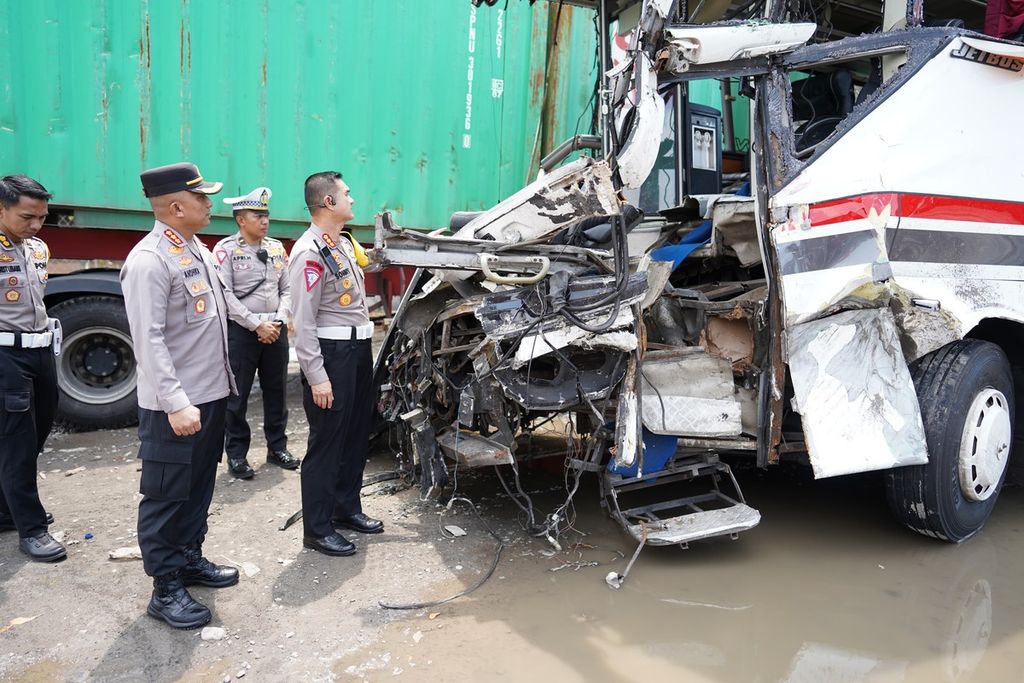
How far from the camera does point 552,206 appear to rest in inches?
140

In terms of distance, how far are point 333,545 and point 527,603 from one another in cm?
98

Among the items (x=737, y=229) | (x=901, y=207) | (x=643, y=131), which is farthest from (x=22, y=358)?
(x=901, y=207)

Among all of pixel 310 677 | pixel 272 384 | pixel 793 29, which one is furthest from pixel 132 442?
pixel 793 29

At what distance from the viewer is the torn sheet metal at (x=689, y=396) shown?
129 inches

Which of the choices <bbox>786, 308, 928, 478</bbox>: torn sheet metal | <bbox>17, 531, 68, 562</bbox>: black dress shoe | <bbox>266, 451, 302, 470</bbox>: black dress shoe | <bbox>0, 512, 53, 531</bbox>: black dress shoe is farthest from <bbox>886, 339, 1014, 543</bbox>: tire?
<bbox>0, 512, 53, 531</bbox>: black dress shoe

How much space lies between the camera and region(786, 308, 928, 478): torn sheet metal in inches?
122

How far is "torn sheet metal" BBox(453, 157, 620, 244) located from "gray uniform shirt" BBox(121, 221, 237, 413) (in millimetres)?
1202

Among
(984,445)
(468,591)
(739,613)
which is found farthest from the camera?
(984,445)

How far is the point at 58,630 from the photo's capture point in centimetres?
274

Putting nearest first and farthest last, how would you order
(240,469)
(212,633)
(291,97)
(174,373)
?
1. (174,373)
2. (212,633)
3. (240,469)
4. (291,97)

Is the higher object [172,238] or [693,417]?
[172,238]

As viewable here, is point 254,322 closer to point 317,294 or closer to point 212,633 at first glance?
point 317,294

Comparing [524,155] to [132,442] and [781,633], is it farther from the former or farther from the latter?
[781,633]

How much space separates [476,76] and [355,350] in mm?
3878
